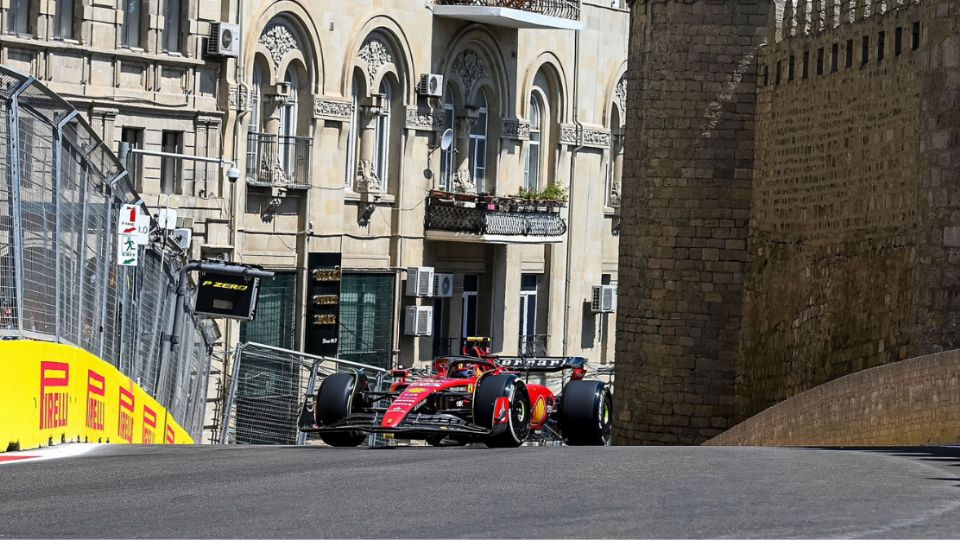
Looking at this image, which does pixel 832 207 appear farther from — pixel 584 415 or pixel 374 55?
pixel 374 55

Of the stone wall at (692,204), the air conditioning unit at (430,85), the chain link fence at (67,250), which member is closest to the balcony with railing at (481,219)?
the air conditioning unit at (430,85)

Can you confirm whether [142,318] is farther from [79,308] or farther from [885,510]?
[885,510]

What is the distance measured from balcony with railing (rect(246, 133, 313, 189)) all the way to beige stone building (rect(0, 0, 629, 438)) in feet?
0.13

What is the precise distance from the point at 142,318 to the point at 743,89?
1302 cm

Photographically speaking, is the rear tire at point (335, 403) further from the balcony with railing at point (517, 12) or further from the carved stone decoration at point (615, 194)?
the carved stone decoration at point (615, 194)

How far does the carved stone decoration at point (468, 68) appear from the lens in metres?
41.8

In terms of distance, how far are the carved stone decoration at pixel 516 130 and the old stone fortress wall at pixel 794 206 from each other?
1332 centimetres

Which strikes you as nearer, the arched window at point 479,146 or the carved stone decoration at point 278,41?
the carved stone decoration at point 278,41

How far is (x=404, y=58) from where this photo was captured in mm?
39500

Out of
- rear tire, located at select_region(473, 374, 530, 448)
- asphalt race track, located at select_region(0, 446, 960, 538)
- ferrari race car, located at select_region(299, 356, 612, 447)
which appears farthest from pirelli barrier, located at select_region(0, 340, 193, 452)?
rear tire, located at select_region(473, 374, 530, 448)

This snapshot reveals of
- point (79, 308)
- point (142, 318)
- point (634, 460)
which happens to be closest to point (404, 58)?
point (142, 318)

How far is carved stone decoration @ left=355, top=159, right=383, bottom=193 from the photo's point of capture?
39.1 metres

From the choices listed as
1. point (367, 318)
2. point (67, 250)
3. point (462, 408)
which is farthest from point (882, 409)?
point (367, 318)

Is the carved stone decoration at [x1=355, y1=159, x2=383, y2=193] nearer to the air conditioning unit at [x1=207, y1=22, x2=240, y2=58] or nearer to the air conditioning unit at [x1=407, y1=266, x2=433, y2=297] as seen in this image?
the air conditioning unit at [x1=407, y1=266, x2=433, y2=297]
